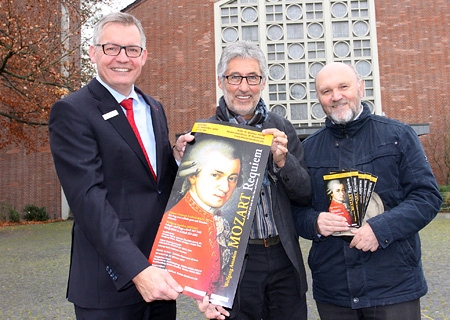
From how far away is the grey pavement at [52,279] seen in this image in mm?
5402

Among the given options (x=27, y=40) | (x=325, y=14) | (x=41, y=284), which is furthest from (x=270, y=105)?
(x=41, y=284)

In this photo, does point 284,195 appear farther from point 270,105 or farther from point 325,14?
point 325,14

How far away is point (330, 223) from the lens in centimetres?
233

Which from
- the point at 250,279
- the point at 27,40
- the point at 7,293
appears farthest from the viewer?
the point at 27,40

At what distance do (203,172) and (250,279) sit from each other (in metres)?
0.77

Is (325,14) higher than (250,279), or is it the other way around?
(325,14)

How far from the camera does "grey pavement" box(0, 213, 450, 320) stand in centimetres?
540

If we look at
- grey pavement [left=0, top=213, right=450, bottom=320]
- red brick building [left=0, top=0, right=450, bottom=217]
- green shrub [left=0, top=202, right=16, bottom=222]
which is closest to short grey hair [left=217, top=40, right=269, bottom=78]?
grey pavement [left=0, top=213, right=450, bottom=320]

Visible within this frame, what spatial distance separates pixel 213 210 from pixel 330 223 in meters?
0.68

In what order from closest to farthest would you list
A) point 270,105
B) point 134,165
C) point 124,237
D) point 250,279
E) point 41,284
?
point 124,237
point 134,165
point 250,279
point 41,284
point 270,105

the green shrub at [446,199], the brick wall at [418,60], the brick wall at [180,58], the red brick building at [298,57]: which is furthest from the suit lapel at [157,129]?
the brick wall at [418,60]

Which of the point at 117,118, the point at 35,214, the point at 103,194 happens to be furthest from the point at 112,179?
the point at 35,214

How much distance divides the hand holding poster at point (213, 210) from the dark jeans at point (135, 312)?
398mm

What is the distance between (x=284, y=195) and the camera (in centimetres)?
259
